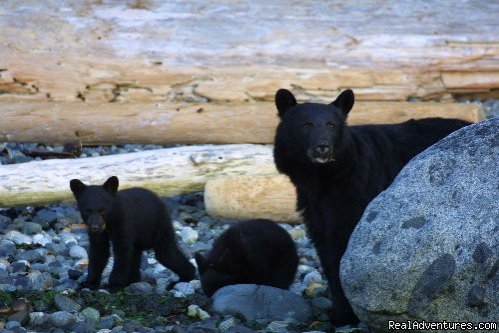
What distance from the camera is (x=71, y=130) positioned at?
12.2 m

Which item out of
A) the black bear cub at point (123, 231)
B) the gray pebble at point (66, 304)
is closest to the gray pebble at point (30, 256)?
the black bear cub at point (123, 231)

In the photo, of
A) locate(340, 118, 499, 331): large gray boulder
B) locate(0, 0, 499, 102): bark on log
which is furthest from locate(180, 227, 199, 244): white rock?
locate(340, 118, 499, 331): large gray boulder

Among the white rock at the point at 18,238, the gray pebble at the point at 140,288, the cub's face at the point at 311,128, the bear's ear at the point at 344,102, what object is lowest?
the white rock at the point at 18,238

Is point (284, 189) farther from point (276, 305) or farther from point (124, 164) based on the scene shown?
point (276, 305)

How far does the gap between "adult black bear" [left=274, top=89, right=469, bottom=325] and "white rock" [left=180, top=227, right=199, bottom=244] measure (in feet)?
10.9

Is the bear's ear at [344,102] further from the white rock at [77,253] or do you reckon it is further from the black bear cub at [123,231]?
the white rock at [77,253]

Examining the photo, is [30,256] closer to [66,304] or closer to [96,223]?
[96,223]

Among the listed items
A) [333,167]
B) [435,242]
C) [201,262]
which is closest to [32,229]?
[201,262]

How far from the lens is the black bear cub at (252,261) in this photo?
792 cm

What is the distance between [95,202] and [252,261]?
4.30ft

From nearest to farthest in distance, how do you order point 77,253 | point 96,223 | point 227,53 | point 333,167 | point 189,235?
point 333,167 → point 96,223 → point 77,253 → point 189,235 → point 227,53

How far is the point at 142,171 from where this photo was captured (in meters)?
10.8

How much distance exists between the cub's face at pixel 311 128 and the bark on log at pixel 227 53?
219 inches

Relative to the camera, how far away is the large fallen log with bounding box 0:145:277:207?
10523 mm
